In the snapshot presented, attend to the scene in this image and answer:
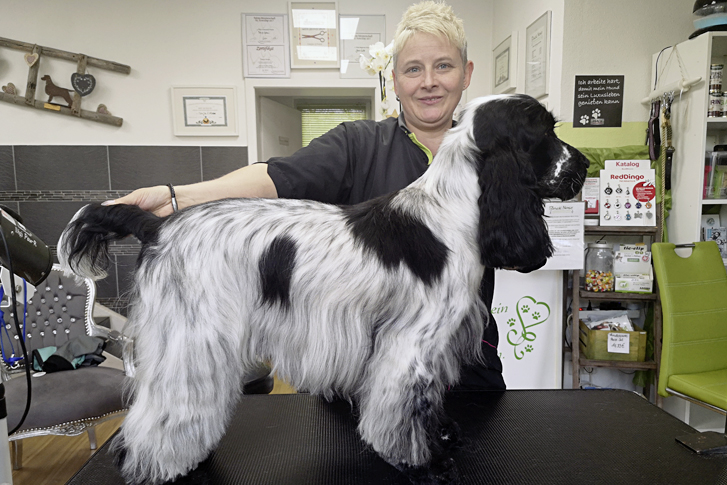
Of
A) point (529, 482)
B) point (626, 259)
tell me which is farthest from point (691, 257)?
point (529, 482)

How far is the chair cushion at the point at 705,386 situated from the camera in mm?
2455

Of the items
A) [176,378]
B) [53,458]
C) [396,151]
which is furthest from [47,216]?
[176,378]

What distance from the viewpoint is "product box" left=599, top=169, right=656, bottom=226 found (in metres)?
3.13

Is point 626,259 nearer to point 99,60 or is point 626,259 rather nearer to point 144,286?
point 144,286

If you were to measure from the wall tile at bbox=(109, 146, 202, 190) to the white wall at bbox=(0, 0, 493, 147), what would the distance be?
0.09 meters

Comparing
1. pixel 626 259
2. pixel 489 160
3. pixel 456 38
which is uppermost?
pixel 456 38

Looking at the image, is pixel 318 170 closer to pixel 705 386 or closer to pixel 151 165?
pixel 705 386

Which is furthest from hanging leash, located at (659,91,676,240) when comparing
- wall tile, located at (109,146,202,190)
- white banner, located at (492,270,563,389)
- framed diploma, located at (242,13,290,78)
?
wall tile, located at (109,146,202,190)

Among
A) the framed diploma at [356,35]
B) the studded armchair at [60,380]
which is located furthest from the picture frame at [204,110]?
the studded armchair at [60,380]

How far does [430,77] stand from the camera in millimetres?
1511

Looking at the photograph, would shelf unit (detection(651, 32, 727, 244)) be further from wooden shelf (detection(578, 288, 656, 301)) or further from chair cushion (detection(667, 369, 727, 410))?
chair cushion (detection(667, 369, 727, 410))

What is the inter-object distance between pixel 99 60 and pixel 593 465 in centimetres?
506

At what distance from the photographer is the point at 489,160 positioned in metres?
1.11

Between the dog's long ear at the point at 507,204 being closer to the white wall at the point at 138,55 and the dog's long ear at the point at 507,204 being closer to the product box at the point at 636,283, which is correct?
the product box at the point at 636,283
